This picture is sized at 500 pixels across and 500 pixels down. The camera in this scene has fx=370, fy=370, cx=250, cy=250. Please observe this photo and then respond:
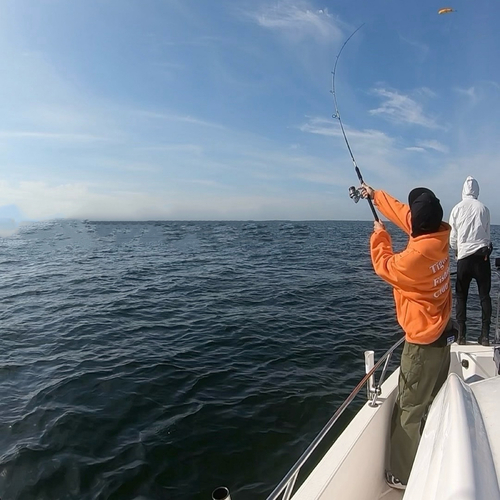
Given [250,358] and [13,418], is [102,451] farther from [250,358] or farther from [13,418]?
[250,358]

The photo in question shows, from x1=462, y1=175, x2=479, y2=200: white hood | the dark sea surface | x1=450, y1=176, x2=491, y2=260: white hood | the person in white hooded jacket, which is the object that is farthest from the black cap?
the dark sea surface

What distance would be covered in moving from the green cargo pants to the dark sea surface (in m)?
1.77

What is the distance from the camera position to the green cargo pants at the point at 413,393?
3.31 m

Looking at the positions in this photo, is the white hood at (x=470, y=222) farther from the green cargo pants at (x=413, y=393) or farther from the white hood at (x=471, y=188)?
the green cargo pants at (x=413, y=393)

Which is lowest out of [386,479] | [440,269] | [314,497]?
[386,479]

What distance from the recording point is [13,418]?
5.66m

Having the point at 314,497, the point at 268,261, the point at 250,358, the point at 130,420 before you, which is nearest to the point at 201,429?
the point at 130,420

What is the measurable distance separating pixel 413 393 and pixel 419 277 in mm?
1128

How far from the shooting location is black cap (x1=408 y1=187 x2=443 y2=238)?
9.80 ft

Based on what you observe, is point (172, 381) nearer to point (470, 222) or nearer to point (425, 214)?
point (425, 214)

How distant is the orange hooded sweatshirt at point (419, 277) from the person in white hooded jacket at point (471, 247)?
2.48 m

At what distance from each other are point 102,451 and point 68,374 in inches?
103

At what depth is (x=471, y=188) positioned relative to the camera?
5508 mm

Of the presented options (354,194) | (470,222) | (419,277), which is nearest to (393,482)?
(419,277)
